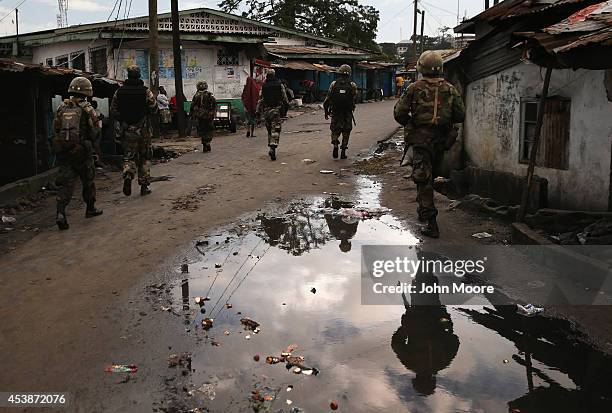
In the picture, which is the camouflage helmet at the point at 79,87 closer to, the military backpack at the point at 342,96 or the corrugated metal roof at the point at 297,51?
the military backpack at the point at 342,96

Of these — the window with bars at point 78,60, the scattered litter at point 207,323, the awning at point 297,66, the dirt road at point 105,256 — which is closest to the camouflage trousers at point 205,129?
the dirt road at point 105,256

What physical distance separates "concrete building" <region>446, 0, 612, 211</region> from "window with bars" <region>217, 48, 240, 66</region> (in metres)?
14.0

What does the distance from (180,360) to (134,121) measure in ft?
20.3

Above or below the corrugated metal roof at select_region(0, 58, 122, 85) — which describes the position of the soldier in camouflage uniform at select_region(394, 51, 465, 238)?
below

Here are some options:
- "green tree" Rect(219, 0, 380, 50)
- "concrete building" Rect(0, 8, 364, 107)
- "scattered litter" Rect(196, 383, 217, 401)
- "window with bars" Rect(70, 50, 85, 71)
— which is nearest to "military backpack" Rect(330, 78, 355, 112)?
"scattered litter" Rect(196, 383, 217, 401)

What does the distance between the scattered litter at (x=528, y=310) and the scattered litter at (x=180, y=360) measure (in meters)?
2.50

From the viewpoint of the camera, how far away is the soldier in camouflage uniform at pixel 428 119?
6.68m

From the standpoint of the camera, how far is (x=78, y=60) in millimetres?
22000

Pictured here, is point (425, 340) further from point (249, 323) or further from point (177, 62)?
point (177, 62)

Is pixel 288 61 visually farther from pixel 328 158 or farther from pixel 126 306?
pixel 126 306

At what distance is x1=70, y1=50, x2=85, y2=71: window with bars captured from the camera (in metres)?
21.7

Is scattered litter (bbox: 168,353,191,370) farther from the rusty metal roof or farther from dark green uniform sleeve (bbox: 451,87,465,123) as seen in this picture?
the rusty metal roof

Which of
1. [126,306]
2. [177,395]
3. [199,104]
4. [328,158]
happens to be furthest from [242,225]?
[199,104]

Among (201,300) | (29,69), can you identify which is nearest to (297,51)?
(29,69)
